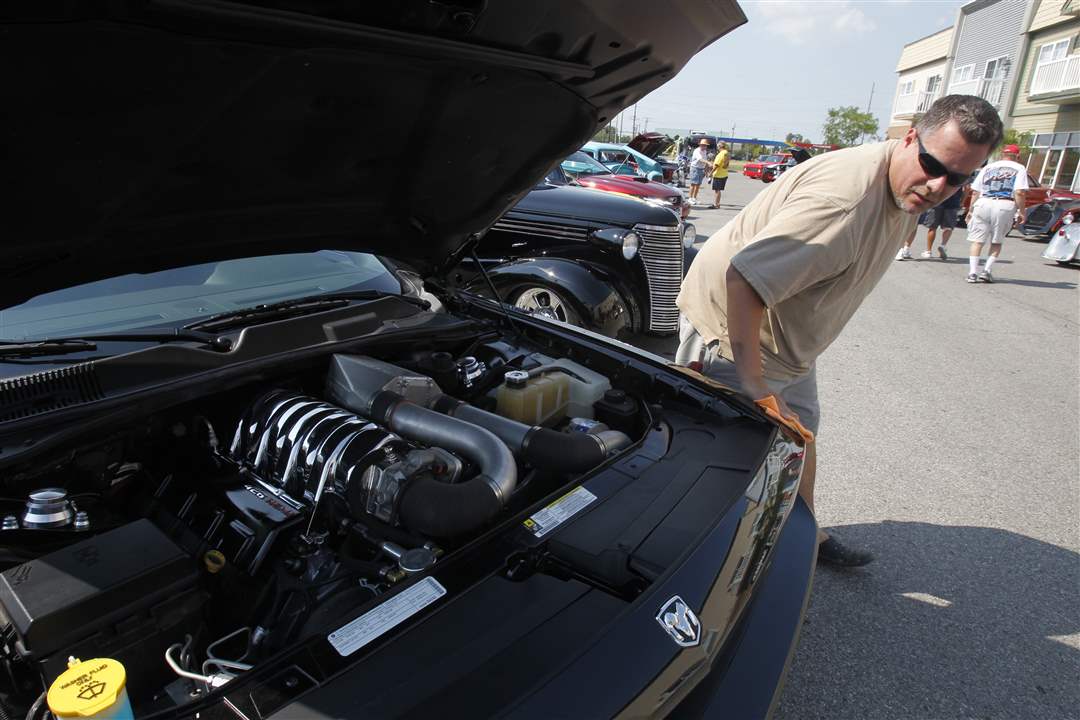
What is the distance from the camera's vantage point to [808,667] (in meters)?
2.21

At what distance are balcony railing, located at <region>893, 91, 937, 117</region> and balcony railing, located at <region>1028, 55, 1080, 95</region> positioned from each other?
29.8ft

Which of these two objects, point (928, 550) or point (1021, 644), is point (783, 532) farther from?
point (928, 550)

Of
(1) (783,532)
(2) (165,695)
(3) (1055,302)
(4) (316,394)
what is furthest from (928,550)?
(3) (1055,302)

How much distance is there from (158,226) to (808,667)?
2571mm

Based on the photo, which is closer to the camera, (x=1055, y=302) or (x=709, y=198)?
(x=1055, y=302)

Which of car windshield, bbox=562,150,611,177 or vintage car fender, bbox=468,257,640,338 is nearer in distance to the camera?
vintage car fender, bbox=468,257,640,338

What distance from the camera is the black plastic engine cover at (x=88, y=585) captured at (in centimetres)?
106

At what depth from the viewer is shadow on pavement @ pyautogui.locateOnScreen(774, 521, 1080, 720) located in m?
2.10

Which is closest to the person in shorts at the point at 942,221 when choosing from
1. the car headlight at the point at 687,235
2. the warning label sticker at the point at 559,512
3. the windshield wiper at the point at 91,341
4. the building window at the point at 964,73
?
the car headlight at the point at 687,235

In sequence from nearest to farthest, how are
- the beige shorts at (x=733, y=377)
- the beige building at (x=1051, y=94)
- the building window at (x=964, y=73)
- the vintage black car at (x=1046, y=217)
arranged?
the beige shorts at (x=733, y=377), the vintage black car at (x=1046, y=217), the beige building at (x=1051, y=94), the building window at (x=964, y=73)

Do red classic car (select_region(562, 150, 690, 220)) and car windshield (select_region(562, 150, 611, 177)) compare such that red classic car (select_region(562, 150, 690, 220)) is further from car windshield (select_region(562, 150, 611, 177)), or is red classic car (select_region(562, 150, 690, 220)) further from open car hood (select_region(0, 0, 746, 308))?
open car hood (select_region(0, 0, 746, 308))

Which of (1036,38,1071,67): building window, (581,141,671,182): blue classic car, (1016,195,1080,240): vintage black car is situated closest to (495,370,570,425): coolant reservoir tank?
(1016,195,1080,240): vintage black car

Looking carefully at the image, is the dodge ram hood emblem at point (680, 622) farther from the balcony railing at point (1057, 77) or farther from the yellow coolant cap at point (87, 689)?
the balcony railing at point (1057, 77)

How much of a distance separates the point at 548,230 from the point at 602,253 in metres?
0.52
